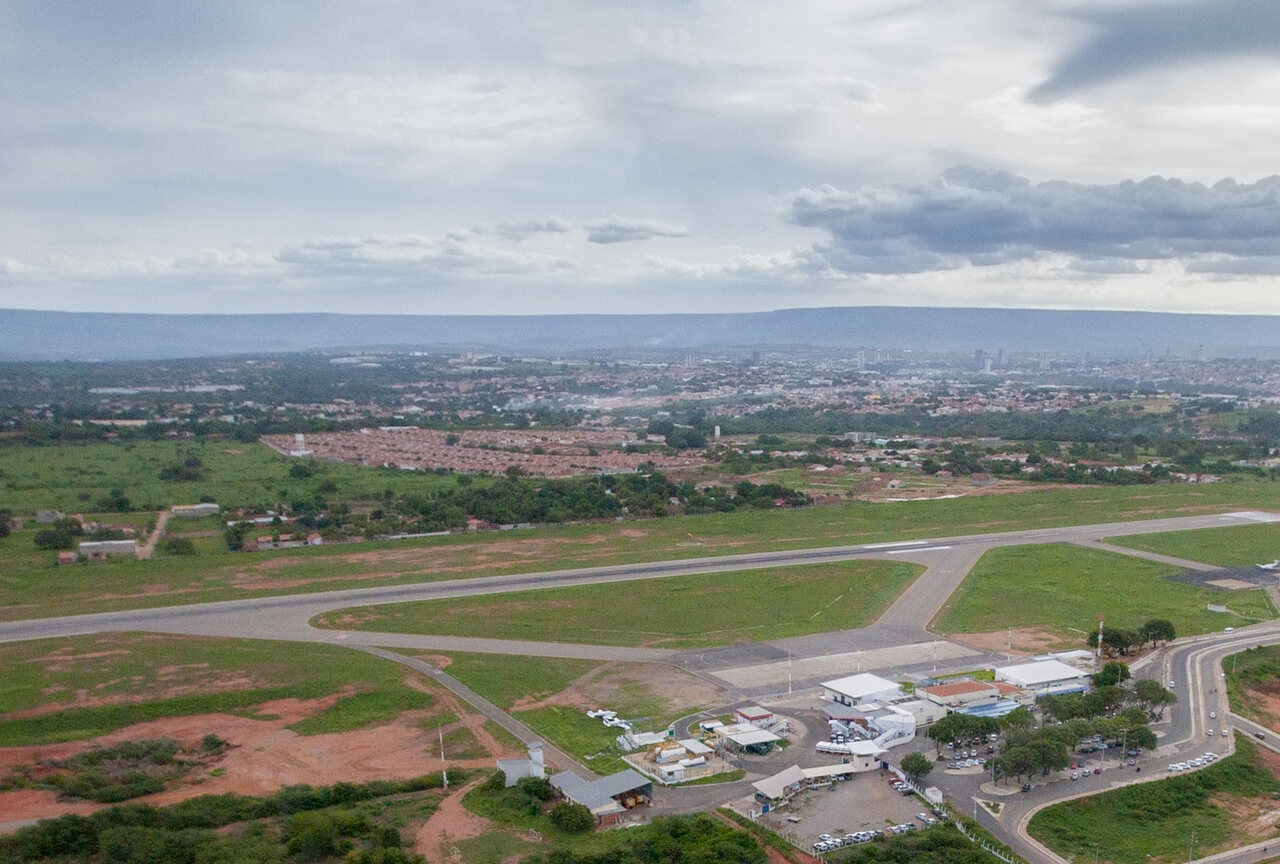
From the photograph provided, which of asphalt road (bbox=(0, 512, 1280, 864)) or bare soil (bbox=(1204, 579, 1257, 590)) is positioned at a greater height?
asphalt road (bbox=(0, 512, 1280, 864))

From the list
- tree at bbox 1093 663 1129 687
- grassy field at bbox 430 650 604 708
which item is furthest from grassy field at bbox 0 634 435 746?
tree at bbox 1093 663 1129 687

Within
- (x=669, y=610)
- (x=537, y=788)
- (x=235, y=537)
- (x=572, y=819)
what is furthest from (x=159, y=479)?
(x=572, y=819)

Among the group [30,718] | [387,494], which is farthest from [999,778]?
[387,494]

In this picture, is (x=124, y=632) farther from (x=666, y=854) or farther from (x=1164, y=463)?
(x=1164, y=463)

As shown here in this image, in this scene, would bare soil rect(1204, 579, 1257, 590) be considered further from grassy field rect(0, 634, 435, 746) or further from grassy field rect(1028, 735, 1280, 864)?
grassy field rect(0, 634, 435, 746)

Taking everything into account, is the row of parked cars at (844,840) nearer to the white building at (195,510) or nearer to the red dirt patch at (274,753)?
the red dirt patch at (274,753)

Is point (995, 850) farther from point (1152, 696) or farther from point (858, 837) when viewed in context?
point (1152, 696)
